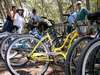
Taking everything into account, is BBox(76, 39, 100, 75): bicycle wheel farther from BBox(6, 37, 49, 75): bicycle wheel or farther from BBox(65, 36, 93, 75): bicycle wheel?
BBox(6, 37, 49, 75): bicycle wheel

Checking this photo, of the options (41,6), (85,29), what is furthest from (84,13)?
(41,6)

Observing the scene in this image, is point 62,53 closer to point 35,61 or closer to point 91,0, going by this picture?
point 35,61

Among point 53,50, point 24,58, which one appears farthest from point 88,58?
point 24,58

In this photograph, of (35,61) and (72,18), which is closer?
(35,61)

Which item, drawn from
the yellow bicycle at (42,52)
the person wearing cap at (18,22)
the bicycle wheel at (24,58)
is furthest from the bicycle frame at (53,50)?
the person wearing cap at (18,22)

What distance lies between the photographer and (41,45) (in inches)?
303

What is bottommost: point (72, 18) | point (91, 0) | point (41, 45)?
point (41, 45)

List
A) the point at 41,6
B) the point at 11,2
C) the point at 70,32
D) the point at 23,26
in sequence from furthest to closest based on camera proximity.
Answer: the point at 41,6 < the point at 11,2 < the point at 23,26 < the point at 70,32

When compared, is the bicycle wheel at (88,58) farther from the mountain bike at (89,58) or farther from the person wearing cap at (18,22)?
the person wearing cap at (18,22)

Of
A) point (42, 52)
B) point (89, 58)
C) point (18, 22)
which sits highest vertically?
point (18, 22)

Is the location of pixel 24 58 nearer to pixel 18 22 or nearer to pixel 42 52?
pixel 42 52

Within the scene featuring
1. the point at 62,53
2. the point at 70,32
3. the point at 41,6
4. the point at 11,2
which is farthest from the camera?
the point at 41,6

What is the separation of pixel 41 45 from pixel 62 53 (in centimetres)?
50

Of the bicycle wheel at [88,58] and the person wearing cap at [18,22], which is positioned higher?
the person wearing cap at [18,22]
